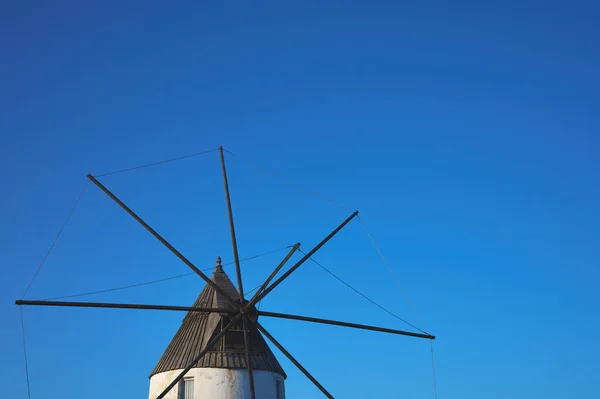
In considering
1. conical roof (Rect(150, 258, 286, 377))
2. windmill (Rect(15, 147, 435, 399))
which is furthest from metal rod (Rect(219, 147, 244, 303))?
conical roof (Rect(150, 258, 286, 377))

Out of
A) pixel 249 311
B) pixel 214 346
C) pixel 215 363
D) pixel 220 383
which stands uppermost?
pixel 249 311

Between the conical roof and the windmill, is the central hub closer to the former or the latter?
the windmill

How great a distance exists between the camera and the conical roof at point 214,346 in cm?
2058

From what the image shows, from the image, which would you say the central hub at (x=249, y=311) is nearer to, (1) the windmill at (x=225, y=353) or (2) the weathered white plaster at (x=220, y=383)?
(1) the windmill at (x=225, y=353)

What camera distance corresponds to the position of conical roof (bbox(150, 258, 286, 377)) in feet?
67.5

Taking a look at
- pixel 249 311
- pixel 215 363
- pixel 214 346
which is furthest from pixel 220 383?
pixel 249 311

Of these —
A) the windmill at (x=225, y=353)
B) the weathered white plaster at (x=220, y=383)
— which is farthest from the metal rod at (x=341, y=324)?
the weathered white plaster at (x=220, y=383)

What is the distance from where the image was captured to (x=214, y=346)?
68.6 feet

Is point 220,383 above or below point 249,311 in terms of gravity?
below

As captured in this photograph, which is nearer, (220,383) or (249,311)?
(249,311)

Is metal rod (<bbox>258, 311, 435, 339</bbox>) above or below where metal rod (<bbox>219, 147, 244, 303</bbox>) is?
below

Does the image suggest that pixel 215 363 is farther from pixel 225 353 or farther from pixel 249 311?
pixel 249 311

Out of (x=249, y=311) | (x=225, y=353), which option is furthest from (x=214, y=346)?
(x=249, y=311)

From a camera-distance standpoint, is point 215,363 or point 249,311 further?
point 215,363
